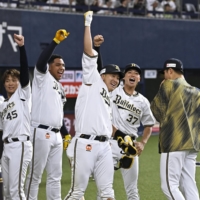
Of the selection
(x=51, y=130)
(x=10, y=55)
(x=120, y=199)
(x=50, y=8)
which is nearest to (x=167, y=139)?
(x=51, y=130)

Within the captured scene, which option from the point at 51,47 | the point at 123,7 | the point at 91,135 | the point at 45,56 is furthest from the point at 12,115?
the point at 123,7

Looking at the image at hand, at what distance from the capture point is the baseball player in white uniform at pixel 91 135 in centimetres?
707

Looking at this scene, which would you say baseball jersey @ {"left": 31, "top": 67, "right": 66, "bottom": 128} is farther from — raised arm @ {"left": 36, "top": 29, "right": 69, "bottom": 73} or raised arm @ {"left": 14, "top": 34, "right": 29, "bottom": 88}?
raised arm @ {"left": 14, "top": 34, "right": 29, "bottom": 88}

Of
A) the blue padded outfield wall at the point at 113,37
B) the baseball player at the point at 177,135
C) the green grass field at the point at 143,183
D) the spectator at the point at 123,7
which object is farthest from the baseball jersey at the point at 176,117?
the spectator at the point at 123,7

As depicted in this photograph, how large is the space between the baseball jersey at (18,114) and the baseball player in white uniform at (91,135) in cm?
67

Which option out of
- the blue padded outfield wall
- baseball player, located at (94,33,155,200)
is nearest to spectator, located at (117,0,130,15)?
the blue padded outfield wall

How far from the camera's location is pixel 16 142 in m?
7.49

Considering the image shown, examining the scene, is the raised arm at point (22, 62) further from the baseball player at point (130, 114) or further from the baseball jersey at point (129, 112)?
the baseball jersey at point (129, 112)

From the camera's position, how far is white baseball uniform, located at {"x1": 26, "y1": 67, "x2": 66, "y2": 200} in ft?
26.2

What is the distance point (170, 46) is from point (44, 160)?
50.6 ft

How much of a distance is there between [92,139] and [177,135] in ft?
3.22

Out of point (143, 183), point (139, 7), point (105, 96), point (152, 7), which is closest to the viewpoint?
point (105, 96)

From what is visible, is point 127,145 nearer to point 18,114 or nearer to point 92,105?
point 92,105

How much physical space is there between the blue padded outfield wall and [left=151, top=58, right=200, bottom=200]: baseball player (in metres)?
11.6
